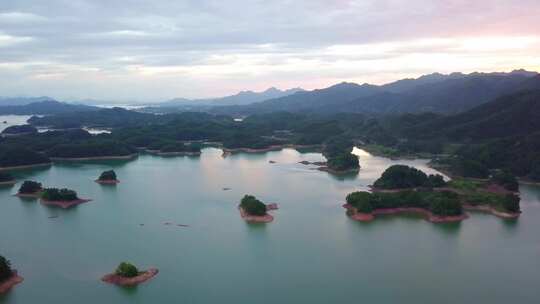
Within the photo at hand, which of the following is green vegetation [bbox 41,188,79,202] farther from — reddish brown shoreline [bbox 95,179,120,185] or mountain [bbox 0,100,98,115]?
mountain [bbox 0,100,98,115]

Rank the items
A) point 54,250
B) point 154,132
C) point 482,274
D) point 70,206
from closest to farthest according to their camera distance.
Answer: point 482,274 → point 54,250 → point 70,206 → point 154,132

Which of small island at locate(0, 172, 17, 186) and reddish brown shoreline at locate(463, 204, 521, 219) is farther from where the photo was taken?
small island at locate(0, 172, 17, 186)

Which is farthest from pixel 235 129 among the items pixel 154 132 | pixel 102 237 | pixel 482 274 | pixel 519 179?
pixel 482 274

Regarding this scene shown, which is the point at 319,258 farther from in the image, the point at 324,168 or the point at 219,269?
the point at 324,168

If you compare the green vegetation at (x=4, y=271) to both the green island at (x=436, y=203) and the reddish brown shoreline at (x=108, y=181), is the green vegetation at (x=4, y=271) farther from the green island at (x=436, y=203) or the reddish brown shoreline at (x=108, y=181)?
the reddish brown shoreline at (x=108, y=181)

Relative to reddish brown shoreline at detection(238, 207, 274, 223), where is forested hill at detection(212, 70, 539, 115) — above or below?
above

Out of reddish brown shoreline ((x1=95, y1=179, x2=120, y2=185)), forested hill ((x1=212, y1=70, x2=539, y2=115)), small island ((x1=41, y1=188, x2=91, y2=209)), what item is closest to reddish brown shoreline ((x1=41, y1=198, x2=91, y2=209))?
small island ((x1=41, y1=188, x2=91, y2=209))
